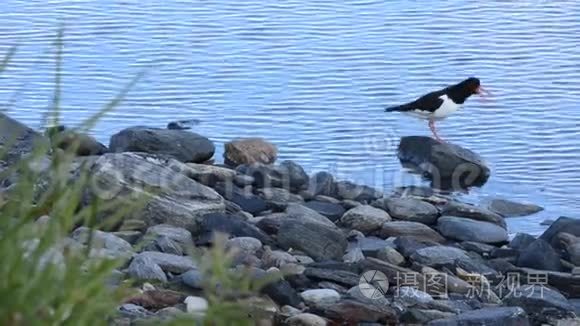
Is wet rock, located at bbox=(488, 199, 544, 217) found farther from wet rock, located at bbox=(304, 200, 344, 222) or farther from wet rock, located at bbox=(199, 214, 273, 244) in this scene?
wet rock, located at bbox=(199, 214, 273, 244)

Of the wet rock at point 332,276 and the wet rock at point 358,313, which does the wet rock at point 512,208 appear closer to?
the wet rock at point 332,276

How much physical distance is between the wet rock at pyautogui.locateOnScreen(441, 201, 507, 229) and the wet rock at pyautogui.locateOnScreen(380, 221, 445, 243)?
18.2 inches

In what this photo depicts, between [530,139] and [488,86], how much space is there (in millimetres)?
1659

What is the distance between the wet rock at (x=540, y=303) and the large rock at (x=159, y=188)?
1.76 metres

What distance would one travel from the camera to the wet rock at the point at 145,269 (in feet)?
18.5

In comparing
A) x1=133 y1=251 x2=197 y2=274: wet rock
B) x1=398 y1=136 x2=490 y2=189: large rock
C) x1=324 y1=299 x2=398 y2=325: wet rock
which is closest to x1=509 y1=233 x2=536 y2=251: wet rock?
x1=398 y1=136 x2=490 y2=189: large rock

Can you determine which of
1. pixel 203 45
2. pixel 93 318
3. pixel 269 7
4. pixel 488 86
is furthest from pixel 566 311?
pixel 269 7

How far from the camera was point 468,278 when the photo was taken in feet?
21.4

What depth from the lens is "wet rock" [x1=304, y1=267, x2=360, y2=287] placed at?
20.0ft

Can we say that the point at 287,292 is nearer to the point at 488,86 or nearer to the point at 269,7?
the point at 488,86

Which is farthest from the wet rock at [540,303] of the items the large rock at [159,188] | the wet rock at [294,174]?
the wet rock at [294,174]

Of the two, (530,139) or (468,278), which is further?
(530,139)

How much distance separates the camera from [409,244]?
7.06 meters

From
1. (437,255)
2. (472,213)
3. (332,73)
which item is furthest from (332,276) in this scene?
(332,73)
